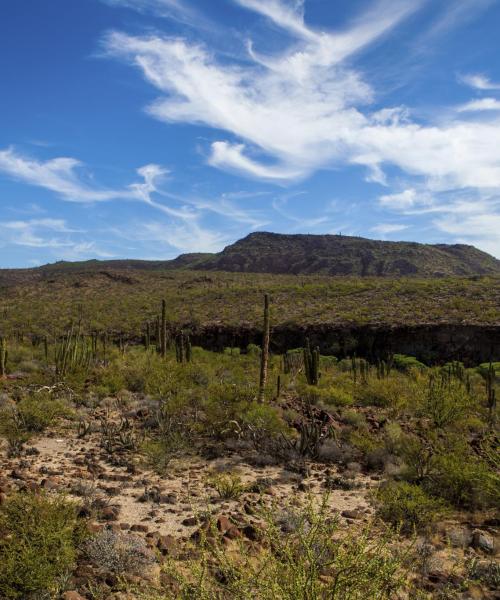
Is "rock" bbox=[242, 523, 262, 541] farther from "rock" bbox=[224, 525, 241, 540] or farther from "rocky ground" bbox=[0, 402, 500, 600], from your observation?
"rock" bbox=[224, 525, 241, 540]

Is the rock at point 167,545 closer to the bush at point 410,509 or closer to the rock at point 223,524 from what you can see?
the rock at point 223,524

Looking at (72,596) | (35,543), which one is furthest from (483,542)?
(35,543)

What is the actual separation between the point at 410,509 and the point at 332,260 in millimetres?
87341

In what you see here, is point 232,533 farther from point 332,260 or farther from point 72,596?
point 332,260

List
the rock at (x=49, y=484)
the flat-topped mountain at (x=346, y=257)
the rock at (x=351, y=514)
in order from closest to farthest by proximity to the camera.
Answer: the rock at (x=351, y=514), the rock at (x=49, y=484), the flat-topped mountain at (x=346, y=257)

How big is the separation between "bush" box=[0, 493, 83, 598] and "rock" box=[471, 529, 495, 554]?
192 inches

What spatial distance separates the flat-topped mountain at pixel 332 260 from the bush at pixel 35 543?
67.3 m

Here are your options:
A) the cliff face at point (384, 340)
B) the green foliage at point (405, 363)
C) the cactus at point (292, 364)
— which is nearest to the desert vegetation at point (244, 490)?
the cactus at point (292, 364)

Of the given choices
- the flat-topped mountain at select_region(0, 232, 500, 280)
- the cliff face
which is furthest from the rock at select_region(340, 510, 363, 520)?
the flat-topped mountain at select_region(0, 232, 500, 280)

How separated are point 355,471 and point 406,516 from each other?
233 cm

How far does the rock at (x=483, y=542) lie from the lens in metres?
6.00

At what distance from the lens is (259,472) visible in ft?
29.5

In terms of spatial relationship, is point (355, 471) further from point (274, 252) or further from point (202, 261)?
point (202, 261)

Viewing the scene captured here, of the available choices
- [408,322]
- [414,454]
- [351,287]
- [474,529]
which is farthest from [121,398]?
[351,287]
